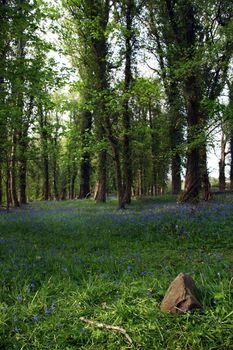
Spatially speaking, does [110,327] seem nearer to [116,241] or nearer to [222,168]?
[116,241]

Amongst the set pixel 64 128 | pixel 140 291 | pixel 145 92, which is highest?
pixel 145 92

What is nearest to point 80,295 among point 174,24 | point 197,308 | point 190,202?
point 197,308

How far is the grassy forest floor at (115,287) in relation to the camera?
388cm

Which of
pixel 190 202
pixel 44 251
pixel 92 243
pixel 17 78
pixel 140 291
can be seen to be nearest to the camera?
pixel 140 291

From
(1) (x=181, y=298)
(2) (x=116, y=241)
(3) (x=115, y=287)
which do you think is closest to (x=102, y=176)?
(2) (x=116, y=241)

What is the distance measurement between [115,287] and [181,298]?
1.38m

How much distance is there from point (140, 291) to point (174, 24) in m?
15.8

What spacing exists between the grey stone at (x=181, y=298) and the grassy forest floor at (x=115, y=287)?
97mm

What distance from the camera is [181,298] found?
4133mm

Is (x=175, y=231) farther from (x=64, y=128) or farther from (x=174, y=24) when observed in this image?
(x=174, y=24)

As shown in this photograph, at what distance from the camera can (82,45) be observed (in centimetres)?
1931

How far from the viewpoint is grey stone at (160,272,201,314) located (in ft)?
13.3

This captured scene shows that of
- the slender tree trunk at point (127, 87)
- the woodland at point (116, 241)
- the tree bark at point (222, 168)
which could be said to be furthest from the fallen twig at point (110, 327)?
the tree bark at point (222, 168)

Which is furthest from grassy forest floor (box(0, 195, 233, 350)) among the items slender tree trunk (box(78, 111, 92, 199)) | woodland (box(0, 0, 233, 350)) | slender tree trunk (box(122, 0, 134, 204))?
slender tree trunk (box(78, 111, 92, 199))
